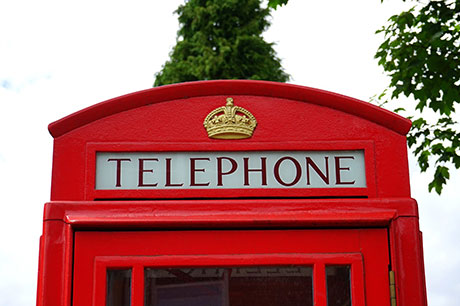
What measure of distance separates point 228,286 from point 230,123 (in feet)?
2.07

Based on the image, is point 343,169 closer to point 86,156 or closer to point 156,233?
point 156,233

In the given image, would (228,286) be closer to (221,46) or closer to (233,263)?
(233,263)

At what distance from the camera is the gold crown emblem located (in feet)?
8.97

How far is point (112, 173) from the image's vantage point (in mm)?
2705

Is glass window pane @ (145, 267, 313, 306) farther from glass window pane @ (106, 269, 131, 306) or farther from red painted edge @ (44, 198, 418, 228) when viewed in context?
red painted edge @ (44, 198, 418, 228)

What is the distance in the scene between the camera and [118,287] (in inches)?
101

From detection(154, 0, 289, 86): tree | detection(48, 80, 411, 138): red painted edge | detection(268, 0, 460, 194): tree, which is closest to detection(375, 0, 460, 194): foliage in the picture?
detection(268, 0, 460, 194): tree

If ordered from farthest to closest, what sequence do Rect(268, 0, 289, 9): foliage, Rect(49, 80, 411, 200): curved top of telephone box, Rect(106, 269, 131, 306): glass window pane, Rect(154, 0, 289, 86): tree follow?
Rect(154, 0, 289, 86): tree
Rect(268, 0, 289, 9): foliage
Rect(49, 80, 411, 200): curved top of telephone box
Rect(106, 269, 131, 306): glass window pane

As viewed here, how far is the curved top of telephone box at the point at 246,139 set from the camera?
2688 millimetres

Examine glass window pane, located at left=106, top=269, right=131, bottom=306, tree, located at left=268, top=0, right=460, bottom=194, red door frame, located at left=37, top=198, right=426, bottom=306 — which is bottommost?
glass window pane, located at left=106, top=269, right=131, bottom=306

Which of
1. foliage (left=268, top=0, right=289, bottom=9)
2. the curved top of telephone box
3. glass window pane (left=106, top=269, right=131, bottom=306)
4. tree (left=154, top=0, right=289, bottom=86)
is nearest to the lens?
glass window pane (left=106, top=269, right=131, bottom=306)

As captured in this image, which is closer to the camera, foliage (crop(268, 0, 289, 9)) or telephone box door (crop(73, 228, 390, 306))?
telephone box door (crop(73, 228, 390, 306))

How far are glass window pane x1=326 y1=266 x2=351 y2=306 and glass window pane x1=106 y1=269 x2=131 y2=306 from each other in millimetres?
745

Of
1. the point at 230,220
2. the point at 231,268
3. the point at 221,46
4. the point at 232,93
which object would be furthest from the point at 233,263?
the point at 221,46
